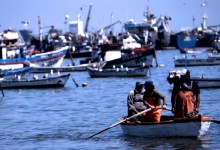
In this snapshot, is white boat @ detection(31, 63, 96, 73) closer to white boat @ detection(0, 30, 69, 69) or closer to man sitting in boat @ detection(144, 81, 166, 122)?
white boat @ detection(0, 30, 69, 69)

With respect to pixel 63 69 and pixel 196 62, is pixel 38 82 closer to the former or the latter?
pixel 63 69

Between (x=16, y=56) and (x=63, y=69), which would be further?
(x=63, y=69)

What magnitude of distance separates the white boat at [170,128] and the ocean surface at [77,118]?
166 millimetres

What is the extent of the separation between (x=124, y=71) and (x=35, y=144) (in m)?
31.7

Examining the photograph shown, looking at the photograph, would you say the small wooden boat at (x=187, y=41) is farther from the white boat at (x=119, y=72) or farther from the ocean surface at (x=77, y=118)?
the ocean surface at (x=77, y=118)

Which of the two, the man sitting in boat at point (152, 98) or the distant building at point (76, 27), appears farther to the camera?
the distant building at point (76, 27)

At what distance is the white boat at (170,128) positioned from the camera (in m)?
20.6

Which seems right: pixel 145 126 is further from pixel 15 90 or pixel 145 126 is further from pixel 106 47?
pixel 106 47

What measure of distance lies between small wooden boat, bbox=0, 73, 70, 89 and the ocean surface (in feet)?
1.16

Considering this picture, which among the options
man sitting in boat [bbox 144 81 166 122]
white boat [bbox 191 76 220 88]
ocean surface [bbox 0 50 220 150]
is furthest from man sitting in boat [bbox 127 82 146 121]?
white boat [bbox 191 76 220 88]

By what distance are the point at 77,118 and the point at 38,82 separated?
1653cm

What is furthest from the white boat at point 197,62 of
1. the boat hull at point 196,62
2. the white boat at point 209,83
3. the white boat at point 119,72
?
the white boat at point 209,83

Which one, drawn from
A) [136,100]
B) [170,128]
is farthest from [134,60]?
[170,128]

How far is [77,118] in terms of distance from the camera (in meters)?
29.5
